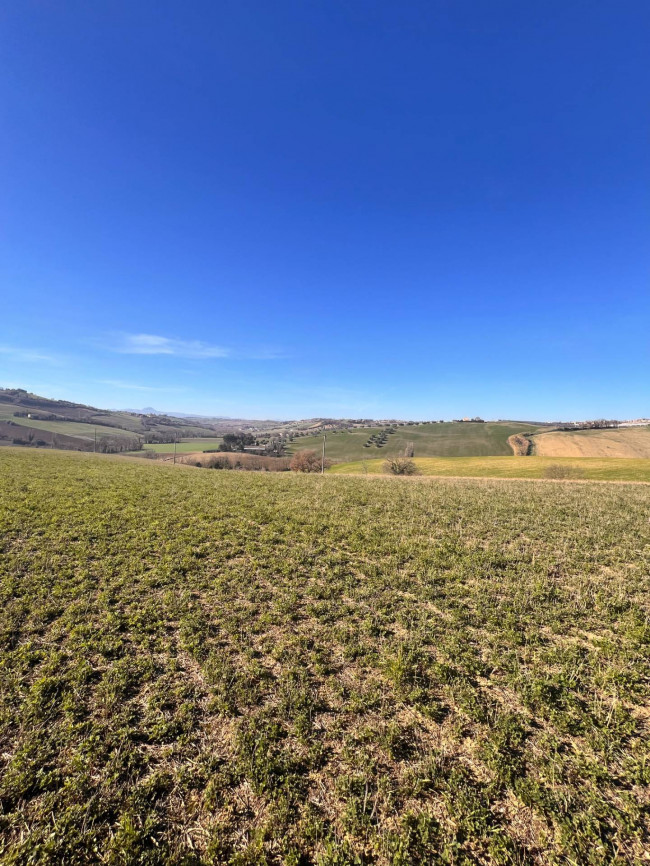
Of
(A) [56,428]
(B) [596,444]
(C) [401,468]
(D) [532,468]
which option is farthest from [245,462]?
(A) [56,428]

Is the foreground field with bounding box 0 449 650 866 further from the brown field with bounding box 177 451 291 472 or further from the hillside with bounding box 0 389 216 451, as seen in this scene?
the hillside with bounding box 0 389 216 451

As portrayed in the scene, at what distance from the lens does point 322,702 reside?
18.8 feet

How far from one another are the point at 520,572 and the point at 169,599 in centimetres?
1048

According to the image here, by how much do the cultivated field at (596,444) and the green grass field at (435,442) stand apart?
1061 cm

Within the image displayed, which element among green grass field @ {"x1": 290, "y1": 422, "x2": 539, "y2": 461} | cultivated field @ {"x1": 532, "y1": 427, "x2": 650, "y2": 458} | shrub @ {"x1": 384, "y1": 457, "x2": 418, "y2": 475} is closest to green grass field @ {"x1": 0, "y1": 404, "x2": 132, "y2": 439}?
green grass field @ {"x1": 290, "y1": 422, "x2": 539, "y2": 461}

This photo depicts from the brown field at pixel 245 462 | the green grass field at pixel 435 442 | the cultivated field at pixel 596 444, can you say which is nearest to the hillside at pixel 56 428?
the brown field at pixel 245 462

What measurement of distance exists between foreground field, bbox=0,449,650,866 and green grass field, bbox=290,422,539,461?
92.9 meters

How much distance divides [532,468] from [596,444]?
4042 cm

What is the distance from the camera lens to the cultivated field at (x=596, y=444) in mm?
77787

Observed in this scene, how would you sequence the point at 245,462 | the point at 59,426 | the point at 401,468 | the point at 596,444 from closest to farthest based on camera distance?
the point at 401,468 < the point at 245,462 < the point at 596,444 < the point at 59,426

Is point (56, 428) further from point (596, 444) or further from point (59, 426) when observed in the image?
point (596, 444)

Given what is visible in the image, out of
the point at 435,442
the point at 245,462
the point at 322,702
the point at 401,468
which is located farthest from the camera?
the point at 435,442

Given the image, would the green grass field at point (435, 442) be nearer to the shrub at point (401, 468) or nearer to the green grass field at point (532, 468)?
the green grass field at point (532, 468)

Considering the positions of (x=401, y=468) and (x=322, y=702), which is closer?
(x=322, y=702)
